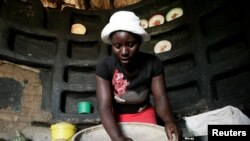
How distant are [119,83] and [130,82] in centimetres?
7

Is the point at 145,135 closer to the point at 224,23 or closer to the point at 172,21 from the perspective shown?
the point at 224,23

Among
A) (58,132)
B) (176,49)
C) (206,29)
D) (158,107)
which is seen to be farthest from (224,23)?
(58,132)

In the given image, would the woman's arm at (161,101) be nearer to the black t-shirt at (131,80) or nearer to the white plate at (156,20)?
the black t-shirt at (131,80)

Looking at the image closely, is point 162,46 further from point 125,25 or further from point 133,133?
point 133,133

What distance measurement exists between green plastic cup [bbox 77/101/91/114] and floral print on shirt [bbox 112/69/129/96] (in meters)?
1.62

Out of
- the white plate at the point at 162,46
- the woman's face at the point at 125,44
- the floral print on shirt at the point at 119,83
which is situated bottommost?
the floral print on shirt at the point at 119,83

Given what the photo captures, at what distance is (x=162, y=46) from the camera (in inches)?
154

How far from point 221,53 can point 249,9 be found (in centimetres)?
54

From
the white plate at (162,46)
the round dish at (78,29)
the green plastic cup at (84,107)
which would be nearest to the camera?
the green plastic cup at (84,107)

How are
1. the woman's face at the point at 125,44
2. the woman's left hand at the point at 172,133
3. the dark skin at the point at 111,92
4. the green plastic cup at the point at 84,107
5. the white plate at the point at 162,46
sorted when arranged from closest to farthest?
the woman's left hand at the point at 172,133
the dark skin at the point at 111,92
the woman's face at the point at 125,44
the green plastic cup at the point at 84,107
the white plate at the point at 162,46

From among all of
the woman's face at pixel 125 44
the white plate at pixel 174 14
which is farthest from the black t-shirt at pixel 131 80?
the white plate at pixel 174 14

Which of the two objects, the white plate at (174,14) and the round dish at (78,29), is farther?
the round dish at (78,29)

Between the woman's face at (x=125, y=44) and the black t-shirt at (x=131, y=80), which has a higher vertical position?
the woman's face at (x=125, y=44)

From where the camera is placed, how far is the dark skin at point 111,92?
1.66 meters
